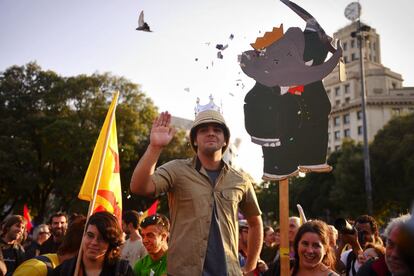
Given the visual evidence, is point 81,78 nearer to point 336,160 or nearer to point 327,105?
point 336,160

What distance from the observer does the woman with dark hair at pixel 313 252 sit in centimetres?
371

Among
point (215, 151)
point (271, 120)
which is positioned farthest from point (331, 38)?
point (215, 151)

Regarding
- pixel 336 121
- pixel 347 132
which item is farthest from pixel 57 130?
pixel 336 121

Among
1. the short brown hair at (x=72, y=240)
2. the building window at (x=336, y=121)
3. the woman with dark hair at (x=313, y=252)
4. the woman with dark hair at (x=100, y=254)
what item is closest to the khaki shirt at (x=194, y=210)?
the woman with dark hair at (x=100, y=254)

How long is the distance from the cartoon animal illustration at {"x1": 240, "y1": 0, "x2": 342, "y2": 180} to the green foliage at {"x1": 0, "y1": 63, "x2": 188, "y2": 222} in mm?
21667

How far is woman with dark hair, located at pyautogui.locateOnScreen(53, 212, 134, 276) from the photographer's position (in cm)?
330

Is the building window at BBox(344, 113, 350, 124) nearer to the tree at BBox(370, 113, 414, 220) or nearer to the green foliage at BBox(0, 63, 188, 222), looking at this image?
the tree at BBox(370, 113, 414, 220)

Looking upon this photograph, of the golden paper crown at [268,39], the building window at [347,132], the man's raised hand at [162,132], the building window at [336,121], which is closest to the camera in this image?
the man's raised hand at [162,132]

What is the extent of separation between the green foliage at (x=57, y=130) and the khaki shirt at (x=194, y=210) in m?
23.1

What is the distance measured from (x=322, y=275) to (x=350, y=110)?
7195 cm

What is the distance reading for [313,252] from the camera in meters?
3.74

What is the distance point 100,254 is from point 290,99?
2.23m

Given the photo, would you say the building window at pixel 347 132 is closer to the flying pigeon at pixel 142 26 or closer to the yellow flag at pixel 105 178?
the yellow flag at pixel 105 178

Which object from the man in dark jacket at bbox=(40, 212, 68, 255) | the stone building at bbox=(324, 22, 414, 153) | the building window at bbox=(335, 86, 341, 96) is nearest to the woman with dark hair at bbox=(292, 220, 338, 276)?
the man in dark jacket at bbox=(40, 212, 68, 255)
